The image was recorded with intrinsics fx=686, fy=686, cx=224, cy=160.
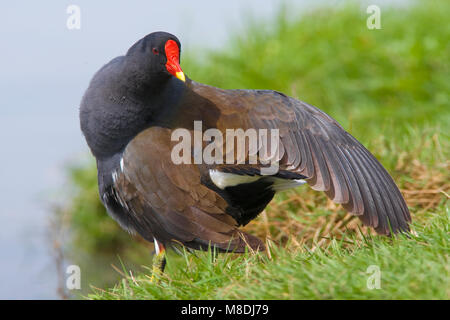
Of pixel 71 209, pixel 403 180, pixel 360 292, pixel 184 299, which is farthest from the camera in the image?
pixel 71 209

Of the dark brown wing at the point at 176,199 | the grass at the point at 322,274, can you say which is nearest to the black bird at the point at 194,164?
the dark brown wing at the point at 176,199

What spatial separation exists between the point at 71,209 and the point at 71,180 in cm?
42

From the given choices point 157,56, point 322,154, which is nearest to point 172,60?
point 157,56

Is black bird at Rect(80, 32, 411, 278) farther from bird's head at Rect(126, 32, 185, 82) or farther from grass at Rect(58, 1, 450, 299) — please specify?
grass at Rect(58, 1, 450, 299)

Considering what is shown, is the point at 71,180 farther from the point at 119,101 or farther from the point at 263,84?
the point at 119,101

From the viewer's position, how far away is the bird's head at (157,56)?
3.55m

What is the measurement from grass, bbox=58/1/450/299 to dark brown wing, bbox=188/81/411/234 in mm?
161

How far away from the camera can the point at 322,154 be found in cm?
353

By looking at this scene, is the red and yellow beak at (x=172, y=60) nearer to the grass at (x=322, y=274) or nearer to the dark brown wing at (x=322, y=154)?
the dark brown wing at (x=322, y=154)

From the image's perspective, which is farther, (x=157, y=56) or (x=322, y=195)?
(x=322, y=195)

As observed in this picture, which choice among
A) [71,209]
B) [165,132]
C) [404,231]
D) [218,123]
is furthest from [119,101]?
[71,209]

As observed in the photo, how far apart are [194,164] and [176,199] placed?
0.20 meters

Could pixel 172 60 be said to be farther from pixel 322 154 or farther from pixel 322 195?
pixel 322 195

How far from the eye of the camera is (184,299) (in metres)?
3.03
